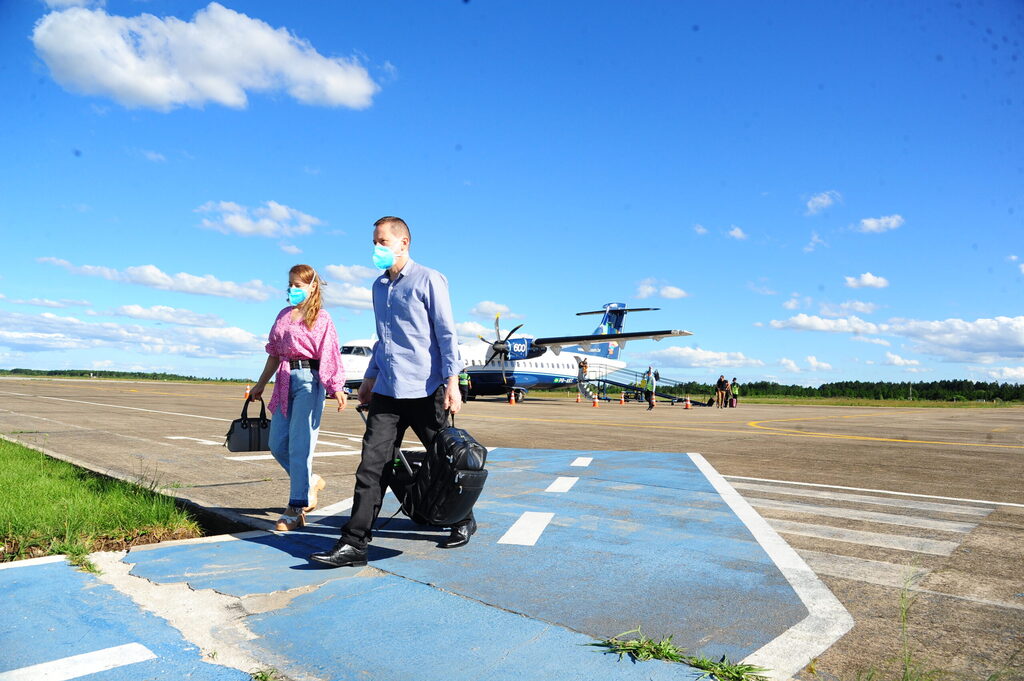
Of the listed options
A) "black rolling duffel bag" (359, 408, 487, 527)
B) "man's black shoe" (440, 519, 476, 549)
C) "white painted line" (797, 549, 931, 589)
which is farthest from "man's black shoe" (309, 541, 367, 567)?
"white painted line" (797, 549, 931, 589)

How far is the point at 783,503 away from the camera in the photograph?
562 cm

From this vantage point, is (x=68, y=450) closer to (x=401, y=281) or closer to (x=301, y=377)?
(x=301, y=377)

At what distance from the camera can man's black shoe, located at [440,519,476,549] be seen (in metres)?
3.85

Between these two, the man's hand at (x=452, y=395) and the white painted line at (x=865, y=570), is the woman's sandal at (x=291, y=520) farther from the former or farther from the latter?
the white painted line at (x=865, y=570)

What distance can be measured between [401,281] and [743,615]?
101 inches

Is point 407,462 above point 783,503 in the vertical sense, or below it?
above

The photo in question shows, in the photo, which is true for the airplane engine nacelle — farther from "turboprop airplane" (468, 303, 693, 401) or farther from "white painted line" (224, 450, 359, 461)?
"white painted line" (224, 450, 359, 461)

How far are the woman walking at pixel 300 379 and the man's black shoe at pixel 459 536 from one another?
3.67 feet

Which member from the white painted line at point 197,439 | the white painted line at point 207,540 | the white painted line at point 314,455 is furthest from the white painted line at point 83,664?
the white painted line at point 197,439

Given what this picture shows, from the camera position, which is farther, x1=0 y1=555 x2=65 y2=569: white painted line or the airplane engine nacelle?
the airplane engine nacelle

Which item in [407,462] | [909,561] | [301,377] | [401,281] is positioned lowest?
[909,561]

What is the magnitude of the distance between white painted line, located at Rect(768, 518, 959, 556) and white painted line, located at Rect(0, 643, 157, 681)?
393cm

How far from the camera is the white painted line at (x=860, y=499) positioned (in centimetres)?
552

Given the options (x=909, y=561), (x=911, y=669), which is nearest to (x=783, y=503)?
(x=909, y=561)
